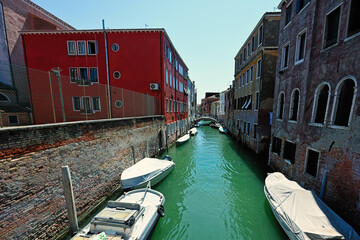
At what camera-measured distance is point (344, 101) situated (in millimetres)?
5668

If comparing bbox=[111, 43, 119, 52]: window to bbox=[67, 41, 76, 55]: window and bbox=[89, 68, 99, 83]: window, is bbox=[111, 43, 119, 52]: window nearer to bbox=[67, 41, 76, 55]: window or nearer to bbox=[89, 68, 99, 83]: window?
bbox=[89, 68, 99, 83]: window

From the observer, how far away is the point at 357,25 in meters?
5.34

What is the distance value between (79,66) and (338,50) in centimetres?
2024

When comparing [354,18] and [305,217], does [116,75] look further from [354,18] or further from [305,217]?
[305,217]

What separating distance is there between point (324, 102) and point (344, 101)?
37.2 inches

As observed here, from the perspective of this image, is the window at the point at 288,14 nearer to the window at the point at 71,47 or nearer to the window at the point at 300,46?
the window at the point at 300,46

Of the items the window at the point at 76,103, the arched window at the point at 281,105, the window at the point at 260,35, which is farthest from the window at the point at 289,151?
the window at the point at 76,103

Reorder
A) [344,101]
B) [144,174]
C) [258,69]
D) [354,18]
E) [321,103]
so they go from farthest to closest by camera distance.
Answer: [258,69], [144,174], [321,103], [344,101], [354,18]

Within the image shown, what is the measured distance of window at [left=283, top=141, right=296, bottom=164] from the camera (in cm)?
845

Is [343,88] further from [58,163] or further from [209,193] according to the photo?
[58,163]

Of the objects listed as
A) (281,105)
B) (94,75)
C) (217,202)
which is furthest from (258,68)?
(94,75)

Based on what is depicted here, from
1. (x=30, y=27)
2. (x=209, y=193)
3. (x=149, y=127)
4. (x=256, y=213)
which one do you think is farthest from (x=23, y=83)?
(x=30, y=27)

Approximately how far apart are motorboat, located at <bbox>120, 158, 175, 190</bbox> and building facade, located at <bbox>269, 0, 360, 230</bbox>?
7821 mm

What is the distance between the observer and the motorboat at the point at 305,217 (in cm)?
406
